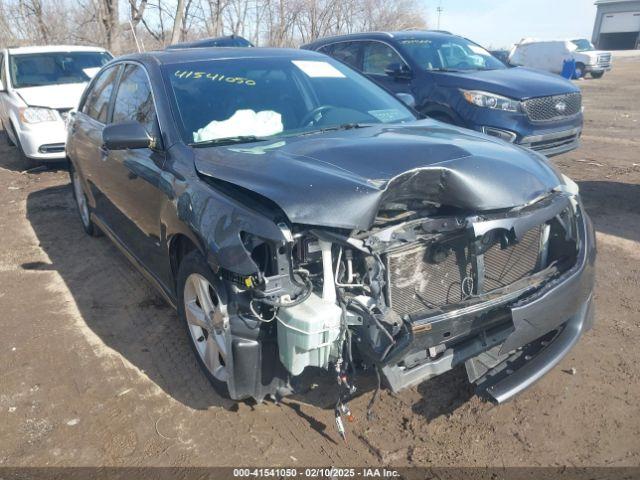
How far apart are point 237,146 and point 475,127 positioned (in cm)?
440

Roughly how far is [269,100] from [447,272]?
1.73 metres

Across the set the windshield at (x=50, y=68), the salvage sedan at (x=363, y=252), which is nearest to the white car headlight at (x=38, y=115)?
the windshield at (x=50, y=68)

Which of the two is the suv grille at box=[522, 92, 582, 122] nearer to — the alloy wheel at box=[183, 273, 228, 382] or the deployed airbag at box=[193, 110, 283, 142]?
the deployed airbag at box=[193, 110, 283, 142]

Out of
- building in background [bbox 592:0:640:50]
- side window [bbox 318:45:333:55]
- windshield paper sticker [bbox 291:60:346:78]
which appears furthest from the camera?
building in background [bbox 592:0:640:50]

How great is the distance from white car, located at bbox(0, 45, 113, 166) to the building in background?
195 feet

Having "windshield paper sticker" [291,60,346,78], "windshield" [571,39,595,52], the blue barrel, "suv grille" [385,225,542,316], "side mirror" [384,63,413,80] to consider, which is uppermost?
"windshield paper sticker" [291,60,346,78]

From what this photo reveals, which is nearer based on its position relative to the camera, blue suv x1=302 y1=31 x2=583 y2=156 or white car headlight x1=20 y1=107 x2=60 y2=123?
blue suv x1=302 y1=31 x2=583 y2=156

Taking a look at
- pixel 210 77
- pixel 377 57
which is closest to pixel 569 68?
pixel 377 57

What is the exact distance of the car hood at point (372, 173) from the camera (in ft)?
7.09

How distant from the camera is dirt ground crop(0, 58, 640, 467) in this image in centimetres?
250

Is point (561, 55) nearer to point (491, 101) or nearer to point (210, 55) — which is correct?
point (491, 101)

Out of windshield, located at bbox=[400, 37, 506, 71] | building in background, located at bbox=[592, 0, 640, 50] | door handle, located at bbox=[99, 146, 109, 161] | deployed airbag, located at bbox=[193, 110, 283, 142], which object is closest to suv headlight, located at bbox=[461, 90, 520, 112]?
windshield, located at bbox=[400, 37, 506, 71]

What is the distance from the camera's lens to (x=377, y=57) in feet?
25.8

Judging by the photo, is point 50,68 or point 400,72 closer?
point 400,72
